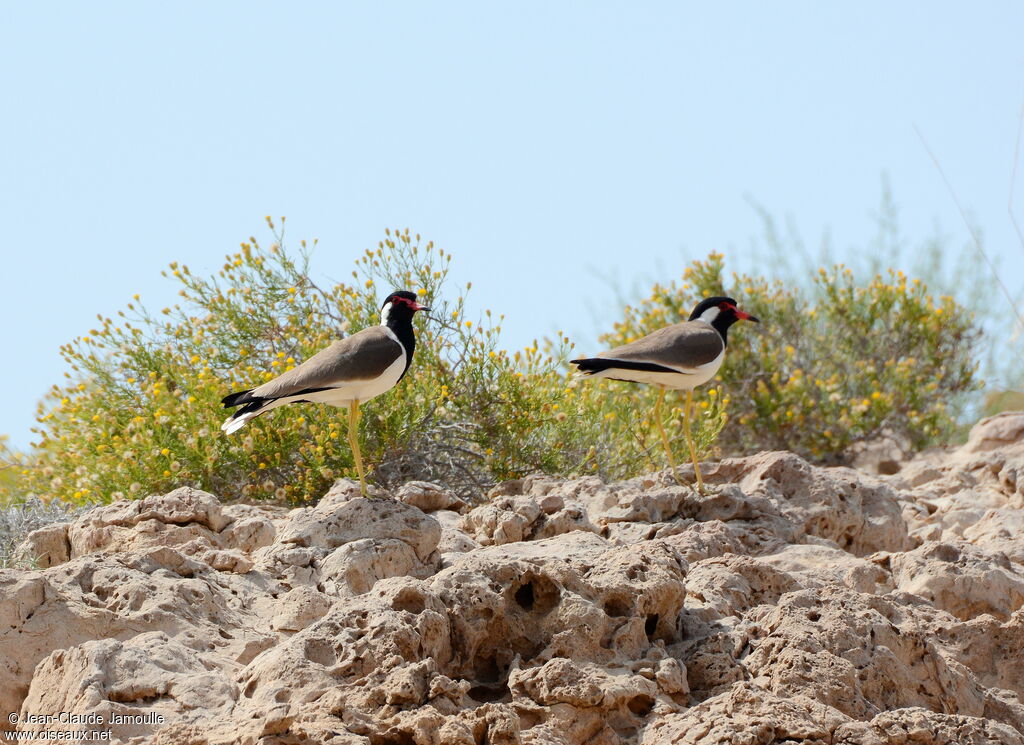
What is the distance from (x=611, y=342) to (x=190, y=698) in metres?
9.47

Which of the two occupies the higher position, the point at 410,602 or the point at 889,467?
the point at 889,467

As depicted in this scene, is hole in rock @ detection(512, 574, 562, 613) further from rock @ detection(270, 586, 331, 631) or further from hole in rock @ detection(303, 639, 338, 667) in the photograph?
rock @ detection(270, 586, 331, 631)

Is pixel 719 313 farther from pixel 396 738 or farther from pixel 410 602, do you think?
pixel 396 738

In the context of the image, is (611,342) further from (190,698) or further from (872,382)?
(190,698)

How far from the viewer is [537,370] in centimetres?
895

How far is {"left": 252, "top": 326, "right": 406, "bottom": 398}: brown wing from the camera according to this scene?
248 inches

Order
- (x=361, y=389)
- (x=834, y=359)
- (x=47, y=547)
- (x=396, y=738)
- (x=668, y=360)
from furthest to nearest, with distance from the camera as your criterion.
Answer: (x=834, y=359) → (x=668, y=360) → (x=361, y=389) → (x=47, y=547) → (x=396, y=738)

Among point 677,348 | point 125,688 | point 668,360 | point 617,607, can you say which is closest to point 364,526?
point 617,607

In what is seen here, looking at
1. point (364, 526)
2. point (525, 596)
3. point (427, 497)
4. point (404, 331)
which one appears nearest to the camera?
point (525, 596)

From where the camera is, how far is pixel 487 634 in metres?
3.81

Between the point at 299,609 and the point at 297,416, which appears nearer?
the point at 299,609

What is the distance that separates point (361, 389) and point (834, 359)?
25.1ft

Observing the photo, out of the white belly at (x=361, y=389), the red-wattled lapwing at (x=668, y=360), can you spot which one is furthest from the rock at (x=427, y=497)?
the red-wattled lapwing at (x=668, y=360)

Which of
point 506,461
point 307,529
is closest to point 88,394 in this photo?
point 506,461
